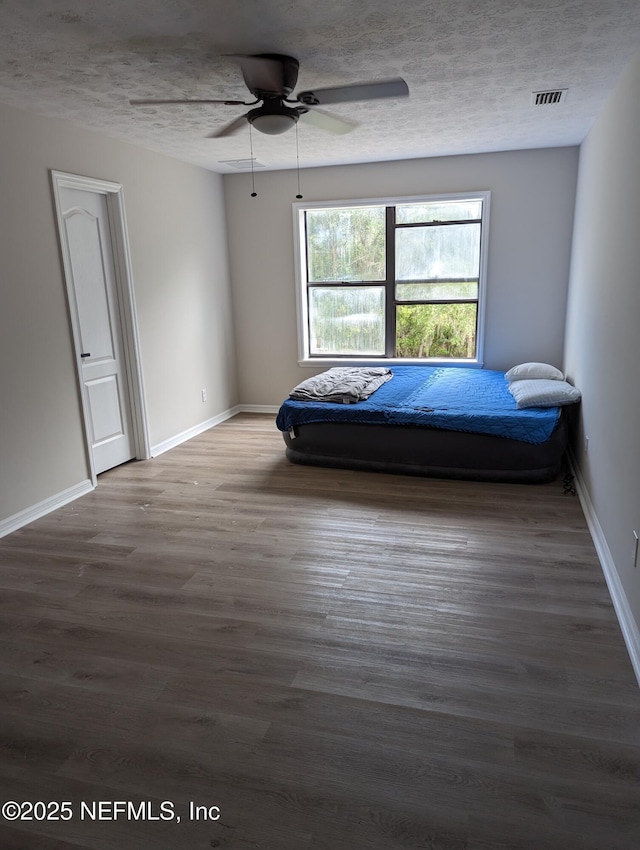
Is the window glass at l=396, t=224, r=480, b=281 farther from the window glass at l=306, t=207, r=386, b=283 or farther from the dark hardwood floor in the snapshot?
the dark hardwood floor

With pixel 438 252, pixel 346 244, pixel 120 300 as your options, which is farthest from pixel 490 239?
pixel 120 300

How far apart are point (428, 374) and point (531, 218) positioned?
1727mm

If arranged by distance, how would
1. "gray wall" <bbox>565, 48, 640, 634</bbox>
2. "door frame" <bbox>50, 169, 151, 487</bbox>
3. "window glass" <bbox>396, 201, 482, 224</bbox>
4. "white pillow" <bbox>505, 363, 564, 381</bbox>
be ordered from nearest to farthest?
"gray wall" <bbox>565, 48, 640, 634</bbox> → "door frame" <bbox>50, 169, 151, 487</bbox> → "white pillow" <bbox>505, 363, 564, 381</bbox> → "window glass" <bbox>396, 201, 482, 224</bbox>

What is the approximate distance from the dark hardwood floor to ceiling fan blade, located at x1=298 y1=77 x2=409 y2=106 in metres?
2.35

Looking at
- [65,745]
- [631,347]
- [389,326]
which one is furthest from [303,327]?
[65,745]

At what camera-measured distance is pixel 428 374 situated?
5438 millimetres

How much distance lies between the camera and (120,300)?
14.9ft

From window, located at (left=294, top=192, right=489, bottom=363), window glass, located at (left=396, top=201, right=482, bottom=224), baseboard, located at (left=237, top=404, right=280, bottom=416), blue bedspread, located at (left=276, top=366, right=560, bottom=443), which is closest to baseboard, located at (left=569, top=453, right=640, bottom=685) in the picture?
blue bedspread, located at (left=276, top=366, right=560, bottom=443)

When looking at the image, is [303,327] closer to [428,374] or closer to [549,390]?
[428,374]

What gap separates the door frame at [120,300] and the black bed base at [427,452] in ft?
4.23

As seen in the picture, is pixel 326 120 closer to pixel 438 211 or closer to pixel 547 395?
pixel 547 395

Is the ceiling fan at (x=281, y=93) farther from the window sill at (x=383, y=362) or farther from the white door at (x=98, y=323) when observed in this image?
the window sill at (x=383, y=362)

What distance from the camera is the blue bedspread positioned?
155 inches

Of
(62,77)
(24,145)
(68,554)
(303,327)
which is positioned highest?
(62,77)
